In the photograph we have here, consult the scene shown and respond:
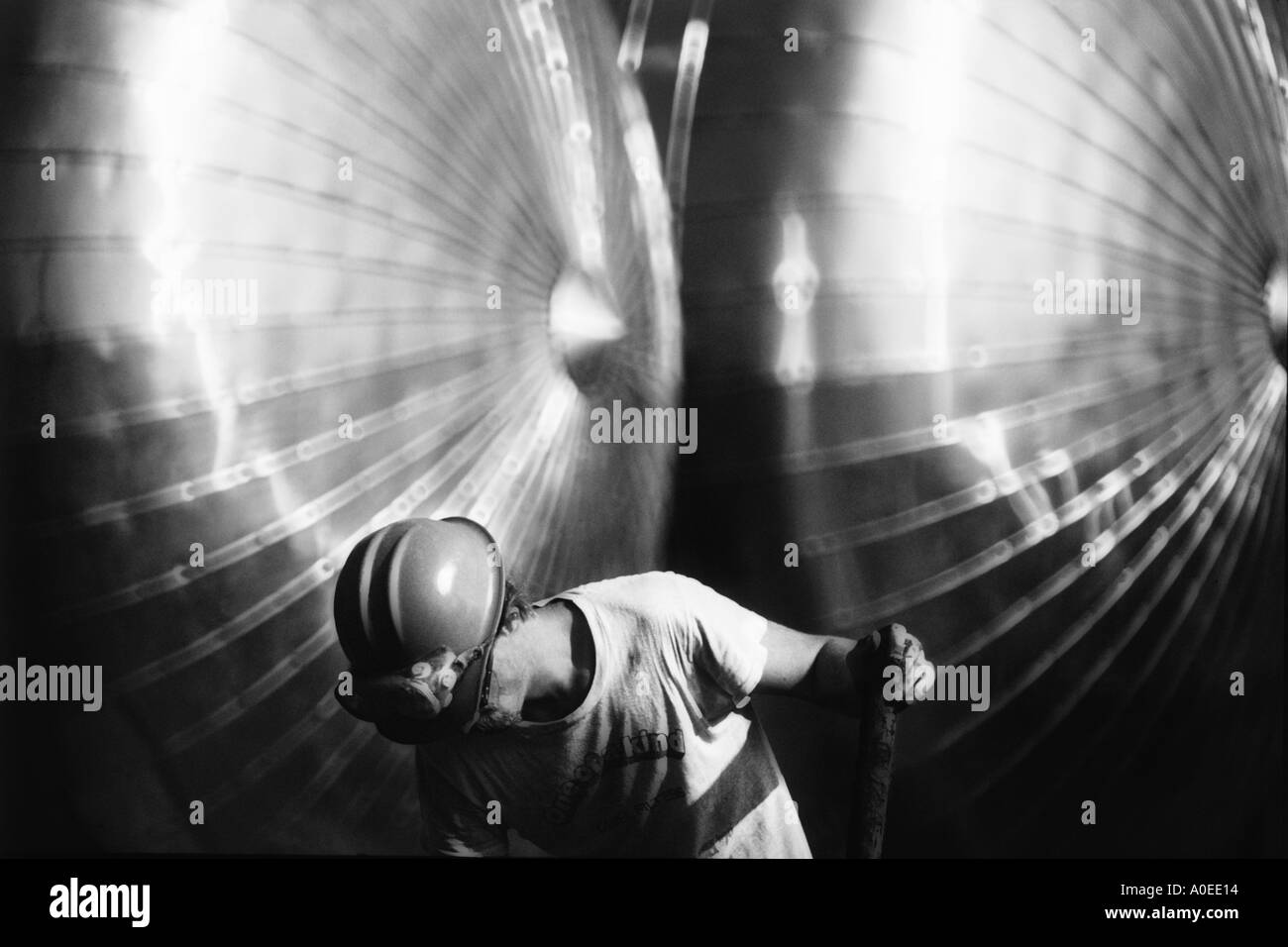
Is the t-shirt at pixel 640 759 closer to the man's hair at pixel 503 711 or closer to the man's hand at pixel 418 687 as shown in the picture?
the man's hair at pixel 503 711

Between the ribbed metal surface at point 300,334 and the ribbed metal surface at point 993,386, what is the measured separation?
Result: 187mm

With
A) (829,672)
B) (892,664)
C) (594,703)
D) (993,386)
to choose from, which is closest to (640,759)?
(594,703)

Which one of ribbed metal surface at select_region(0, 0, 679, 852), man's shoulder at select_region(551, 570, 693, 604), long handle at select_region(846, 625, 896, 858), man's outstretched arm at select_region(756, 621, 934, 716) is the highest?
ribbed metal surface at select_region(0, 0, 679, 852)

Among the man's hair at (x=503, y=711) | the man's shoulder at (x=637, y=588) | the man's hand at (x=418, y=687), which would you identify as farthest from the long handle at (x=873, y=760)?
the man's hand at (x=418, y=687)

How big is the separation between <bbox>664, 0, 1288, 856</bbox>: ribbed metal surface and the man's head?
39cm

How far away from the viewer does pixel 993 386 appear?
84.4 inches

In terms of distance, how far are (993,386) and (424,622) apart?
1.09 m

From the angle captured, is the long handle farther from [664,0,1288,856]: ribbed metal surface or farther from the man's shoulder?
the man's shoulder

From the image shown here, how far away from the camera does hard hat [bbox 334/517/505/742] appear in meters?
1.94

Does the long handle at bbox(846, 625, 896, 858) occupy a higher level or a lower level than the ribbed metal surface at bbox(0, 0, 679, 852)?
lower

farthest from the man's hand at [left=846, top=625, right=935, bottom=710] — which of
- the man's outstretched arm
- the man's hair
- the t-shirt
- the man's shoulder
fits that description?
the man's hair
